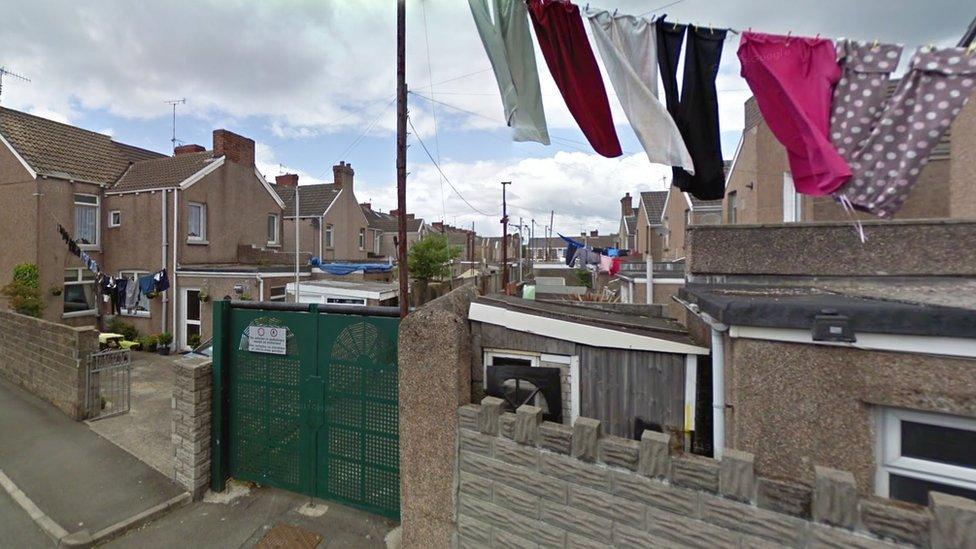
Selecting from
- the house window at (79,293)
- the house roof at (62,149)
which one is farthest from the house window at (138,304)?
the house roof at (62,149)

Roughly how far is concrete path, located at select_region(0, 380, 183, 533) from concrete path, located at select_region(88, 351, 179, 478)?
0.14 metres

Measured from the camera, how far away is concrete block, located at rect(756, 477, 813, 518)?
214cm

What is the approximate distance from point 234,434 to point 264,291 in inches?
392

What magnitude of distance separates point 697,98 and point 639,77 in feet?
2.02

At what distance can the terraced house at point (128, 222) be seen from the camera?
45.5 ft

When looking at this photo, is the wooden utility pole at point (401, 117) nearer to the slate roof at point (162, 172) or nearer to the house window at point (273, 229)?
the slate roof at point (162, 172)

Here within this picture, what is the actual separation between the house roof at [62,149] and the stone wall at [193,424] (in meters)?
15.0

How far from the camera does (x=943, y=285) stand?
10.8ft

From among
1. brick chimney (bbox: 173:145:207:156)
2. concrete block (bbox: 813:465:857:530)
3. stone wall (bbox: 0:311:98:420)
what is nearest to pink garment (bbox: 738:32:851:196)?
concrete block (bbox: 813:465:857:530)

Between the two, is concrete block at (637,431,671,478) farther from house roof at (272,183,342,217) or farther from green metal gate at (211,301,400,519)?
house roof at (272,183,342,217)

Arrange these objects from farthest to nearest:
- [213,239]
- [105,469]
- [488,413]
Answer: [213,239]
[105,469]
[488,413]

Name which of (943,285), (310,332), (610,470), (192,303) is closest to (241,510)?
(310,332)

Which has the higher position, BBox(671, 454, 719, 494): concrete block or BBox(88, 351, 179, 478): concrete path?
BBox(671, 454, 719, 494): concrete block

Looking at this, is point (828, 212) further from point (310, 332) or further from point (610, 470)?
point (310, 332)
